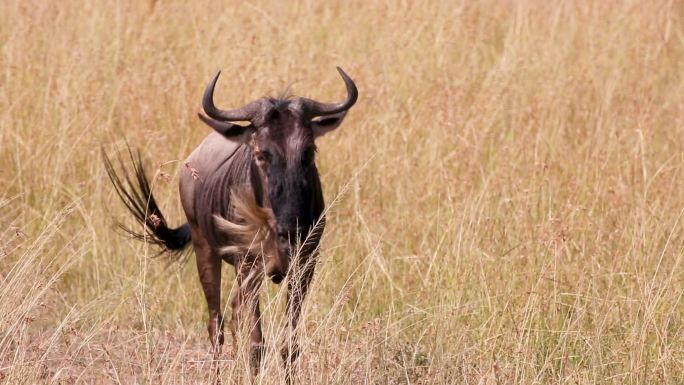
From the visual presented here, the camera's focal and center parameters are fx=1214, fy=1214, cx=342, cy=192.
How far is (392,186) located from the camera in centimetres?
699

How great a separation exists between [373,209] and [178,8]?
326cm

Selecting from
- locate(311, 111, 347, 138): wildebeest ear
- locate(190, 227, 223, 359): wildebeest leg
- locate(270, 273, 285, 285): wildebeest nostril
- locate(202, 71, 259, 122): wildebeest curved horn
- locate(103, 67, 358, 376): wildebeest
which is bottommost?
locate(190, 227, 223, 359): wildebeest leg

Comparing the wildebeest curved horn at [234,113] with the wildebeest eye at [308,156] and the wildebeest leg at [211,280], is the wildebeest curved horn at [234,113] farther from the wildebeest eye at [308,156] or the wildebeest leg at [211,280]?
the wildebeest leg at [211,280]

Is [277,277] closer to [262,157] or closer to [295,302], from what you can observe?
[295,302]

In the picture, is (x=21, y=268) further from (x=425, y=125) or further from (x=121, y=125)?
(x=425, y=125)

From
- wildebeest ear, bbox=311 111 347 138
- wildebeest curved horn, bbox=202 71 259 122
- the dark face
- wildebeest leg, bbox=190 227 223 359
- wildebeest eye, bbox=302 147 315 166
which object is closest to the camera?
the dark face

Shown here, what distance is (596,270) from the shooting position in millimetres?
5738

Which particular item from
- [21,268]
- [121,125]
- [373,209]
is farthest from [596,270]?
[121,125]

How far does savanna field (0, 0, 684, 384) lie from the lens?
4.91m

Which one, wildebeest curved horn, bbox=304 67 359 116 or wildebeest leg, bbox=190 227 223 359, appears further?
wildebeest leg, bbox=190 227 223 359

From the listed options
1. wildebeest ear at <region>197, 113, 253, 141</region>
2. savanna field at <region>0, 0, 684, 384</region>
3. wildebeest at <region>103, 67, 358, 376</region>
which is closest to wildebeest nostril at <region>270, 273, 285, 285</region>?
wildebeest at <region>103, 67, 358, 376</region>

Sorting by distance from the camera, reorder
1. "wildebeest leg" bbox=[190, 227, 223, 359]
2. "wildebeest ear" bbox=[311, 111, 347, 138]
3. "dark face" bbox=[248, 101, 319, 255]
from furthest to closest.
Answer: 1. "wildebeest leg" bbox=[190, 227, 223, 359]
2. "wildebeest ear" bbox=[311, 111, 347, 138]
3. "dark face" bbox=[248, 101, 319, 255]

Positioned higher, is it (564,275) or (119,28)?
(119,28)

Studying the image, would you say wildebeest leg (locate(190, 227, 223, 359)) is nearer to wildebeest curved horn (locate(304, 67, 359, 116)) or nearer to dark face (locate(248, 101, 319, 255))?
dark face (locate(248, 101, 319, 255))
